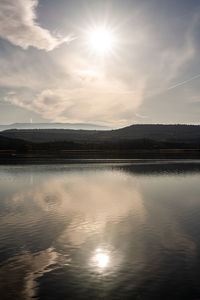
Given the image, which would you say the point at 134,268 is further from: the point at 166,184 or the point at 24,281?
the point at 166,184

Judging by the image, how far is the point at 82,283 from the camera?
1032cm

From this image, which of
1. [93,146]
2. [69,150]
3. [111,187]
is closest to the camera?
[111,187]

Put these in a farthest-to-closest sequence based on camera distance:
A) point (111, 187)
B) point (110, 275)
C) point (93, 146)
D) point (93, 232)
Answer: point (93, 146)
point (111, 187)
point (93, 232)
point (110, 275)

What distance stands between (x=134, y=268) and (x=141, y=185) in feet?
82.0

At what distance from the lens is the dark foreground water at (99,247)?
998 cm

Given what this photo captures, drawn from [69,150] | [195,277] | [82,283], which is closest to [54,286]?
[82,283]

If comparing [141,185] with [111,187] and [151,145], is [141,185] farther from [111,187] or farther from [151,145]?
[151,145]

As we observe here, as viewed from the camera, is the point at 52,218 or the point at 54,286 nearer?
the point at 54,286

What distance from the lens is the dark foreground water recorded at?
998cm

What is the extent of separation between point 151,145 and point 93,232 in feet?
558

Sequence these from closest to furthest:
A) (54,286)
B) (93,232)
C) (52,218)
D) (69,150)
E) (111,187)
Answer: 1. (54,286)
2. (93,232)
3. (52,218)
4. (111,187)
5. (69,150)

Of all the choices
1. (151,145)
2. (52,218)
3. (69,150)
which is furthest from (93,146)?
(52,218)

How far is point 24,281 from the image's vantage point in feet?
34.3

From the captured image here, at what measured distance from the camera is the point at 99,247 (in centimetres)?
1406
